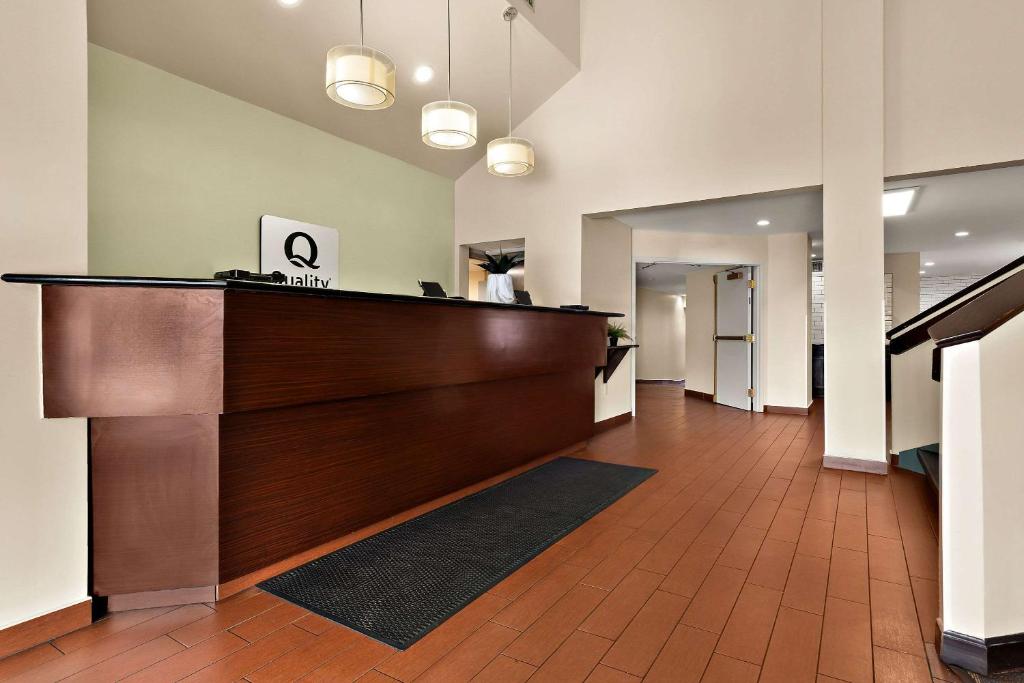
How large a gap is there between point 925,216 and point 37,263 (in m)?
8.00

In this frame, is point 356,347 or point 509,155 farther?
point 509,155

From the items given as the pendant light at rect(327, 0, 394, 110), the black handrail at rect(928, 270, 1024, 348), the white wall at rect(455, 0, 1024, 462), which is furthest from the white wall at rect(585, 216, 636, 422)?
the black handrail at rect(928, 270, 1024, 348)

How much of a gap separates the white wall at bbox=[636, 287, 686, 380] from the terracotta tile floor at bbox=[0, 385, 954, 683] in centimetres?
896

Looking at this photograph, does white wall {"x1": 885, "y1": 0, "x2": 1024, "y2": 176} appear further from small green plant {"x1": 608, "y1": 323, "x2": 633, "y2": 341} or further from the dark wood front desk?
the dark wood front desk

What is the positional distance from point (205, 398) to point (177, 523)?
49 cm

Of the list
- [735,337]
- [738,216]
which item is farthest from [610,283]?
[735,337]

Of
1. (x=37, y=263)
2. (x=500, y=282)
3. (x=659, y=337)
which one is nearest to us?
(x=37, y=263)

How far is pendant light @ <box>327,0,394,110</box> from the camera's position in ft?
9.50

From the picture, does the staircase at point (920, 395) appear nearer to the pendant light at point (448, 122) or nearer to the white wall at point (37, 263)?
the pendant light at point (448, 122)

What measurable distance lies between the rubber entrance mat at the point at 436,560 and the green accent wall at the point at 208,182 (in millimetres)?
2474

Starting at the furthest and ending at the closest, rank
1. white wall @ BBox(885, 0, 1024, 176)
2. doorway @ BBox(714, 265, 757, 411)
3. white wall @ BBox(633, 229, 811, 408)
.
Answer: doorway @ BBox(714, 265, 757, 411) < white wall @ BBox(633, 229, 811, 408) < white wall @ BBox(885, 0, 1024, 176)

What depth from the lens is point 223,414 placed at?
196 centimetres

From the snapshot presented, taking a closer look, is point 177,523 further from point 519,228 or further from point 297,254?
point 519,228

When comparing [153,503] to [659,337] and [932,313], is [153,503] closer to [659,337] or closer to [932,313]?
[932,313]
